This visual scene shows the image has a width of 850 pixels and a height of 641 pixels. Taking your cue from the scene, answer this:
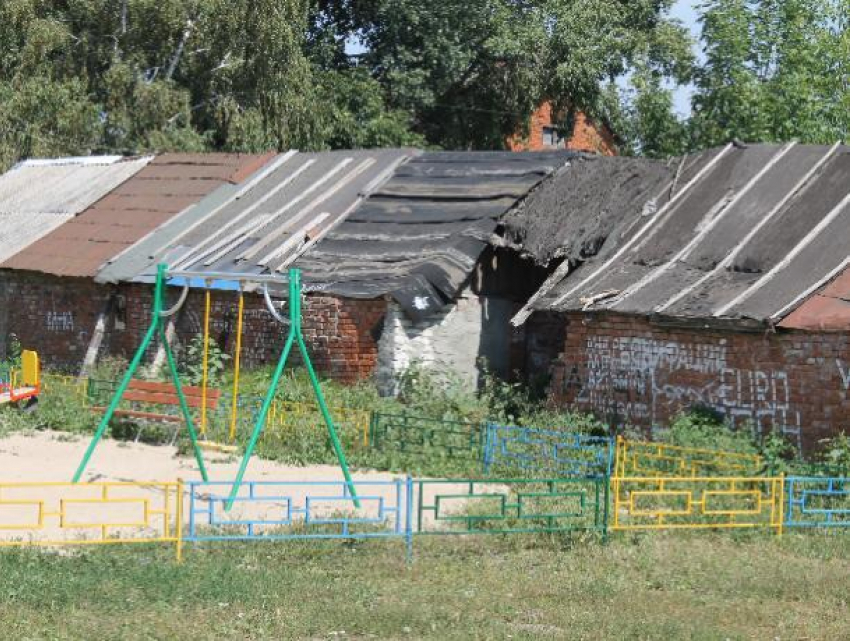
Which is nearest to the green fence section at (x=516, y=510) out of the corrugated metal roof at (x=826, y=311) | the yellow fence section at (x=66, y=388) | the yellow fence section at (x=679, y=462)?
the yellow fence section at (x=679, y=462)

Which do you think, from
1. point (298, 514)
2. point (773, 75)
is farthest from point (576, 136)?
point (298, 514)

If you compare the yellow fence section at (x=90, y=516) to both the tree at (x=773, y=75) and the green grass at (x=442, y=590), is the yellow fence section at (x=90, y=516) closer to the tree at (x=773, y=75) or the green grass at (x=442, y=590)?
the green grass at (x=442, y=590)

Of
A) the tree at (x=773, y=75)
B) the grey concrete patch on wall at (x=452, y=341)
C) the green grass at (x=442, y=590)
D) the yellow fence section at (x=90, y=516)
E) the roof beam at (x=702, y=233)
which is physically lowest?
the green grass at (x=442, y=590)

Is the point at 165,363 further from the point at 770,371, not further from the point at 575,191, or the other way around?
the point at 770,371

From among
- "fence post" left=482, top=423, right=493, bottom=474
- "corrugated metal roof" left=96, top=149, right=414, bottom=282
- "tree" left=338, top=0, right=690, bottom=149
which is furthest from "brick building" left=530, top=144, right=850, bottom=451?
"tree" left=338, top=0, right=690, bottom=149

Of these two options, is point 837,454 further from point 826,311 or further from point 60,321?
point 60,321

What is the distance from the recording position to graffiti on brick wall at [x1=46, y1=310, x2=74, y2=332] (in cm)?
2458

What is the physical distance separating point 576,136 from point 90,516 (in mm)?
30097

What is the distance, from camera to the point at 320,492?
549 inches

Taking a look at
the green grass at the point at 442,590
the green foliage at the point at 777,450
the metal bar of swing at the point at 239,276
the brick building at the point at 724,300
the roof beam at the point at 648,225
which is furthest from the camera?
the roof beam at the point at 648,225

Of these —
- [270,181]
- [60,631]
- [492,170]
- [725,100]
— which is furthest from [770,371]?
[725,100]

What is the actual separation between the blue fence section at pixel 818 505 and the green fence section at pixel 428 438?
13.3 ft

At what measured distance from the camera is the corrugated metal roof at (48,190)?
85.6 ft

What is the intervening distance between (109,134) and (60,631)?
996 inches
